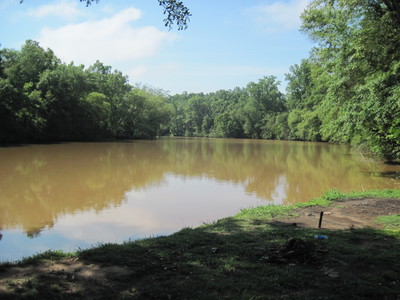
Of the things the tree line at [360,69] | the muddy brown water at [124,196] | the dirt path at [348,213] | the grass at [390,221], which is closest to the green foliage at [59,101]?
the muddy brown water at [124,196]

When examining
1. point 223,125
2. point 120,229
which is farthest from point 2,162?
point 223,125

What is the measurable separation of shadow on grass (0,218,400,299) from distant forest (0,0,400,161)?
205 cm

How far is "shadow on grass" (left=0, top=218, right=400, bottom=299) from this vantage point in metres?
3.64

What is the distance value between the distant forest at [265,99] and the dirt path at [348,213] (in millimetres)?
2037

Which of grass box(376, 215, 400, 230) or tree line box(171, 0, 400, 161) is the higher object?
tree line box(171, 0, 400, 161)

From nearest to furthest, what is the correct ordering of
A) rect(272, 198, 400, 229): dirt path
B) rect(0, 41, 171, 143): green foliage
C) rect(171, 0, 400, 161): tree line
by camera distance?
rect(272, 198, 400, 229): dirt path → rect(171, 0, 400, 161): tree line → rect(0, 41, 171, 143): green foliage

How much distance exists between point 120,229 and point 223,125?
89225 millimetres

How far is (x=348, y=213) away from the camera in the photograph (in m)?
8.87

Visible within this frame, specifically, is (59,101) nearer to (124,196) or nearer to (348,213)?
(124,196)

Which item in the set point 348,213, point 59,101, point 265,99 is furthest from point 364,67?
point 265,99

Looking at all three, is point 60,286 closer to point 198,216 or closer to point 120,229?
point 120,229

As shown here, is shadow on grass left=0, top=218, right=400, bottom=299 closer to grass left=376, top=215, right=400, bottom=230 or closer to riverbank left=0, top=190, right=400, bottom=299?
riverbank left=0, top=190, right=400, bottom=299

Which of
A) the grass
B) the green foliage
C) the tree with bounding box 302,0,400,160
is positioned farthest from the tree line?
the green foliage

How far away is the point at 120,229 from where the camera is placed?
8922 millimetres
